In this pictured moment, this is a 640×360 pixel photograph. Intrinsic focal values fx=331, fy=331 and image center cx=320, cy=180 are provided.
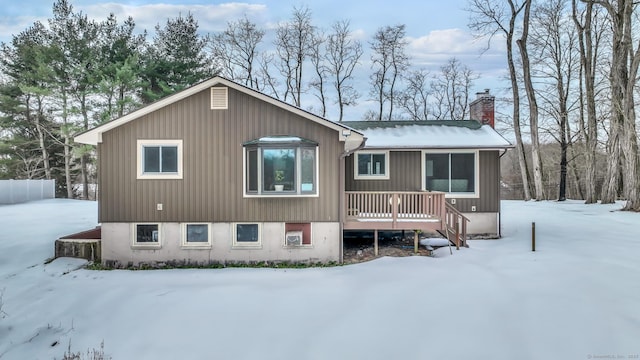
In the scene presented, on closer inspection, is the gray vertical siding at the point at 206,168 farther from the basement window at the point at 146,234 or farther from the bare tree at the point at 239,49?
the bare tree at the point at 239,49

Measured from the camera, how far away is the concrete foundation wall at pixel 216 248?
8883mm

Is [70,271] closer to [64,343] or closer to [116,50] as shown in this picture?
[64,343]

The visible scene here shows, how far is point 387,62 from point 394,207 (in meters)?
20.6

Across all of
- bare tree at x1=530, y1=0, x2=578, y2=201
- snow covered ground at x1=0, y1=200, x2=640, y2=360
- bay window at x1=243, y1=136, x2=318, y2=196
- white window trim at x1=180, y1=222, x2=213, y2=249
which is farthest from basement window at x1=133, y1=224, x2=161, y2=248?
bare tree at x1=530, y1=0, x2=578, y2=201

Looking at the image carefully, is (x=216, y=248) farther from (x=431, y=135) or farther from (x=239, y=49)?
(x=239, y=49)

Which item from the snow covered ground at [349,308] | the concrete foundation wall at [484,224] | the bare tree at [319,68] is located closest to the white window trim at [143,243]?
the snow covered ground at [349,308]

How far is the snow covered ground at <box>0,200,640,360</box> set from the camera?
5117 mm

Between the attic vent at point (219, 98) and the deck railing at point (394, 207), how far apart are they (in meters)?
4.16

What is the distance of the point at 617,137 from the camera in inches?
663

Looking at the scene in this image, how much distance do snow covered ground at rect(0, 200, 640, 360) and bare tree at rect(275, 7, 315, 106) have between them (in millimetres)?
20934

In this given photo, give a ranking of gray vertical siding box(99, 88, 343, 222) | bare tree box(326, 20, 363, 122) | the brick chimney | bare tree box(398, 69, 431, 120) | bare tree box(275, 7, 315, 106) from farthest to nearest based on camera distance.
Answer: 1. bare tree box(398, 69, 431, 120)
2. bare tree box(326, 20, 363, 122)
3. bare tree box(275, 7, 315, 106)
4. the brick chimney
5. gray vertical siding box(99, 88, 343, 222)

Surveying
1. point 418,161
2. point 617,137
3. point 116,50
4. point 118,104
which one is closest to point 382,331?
point 418,161

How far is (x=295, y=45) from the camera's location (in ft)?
87.4

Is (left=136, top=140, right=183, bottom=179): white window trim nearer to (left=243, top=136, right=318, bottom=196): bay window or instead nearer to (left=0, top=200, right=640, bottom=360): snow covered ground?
(left=243, top=136, right=318, bottom=196): bay window
